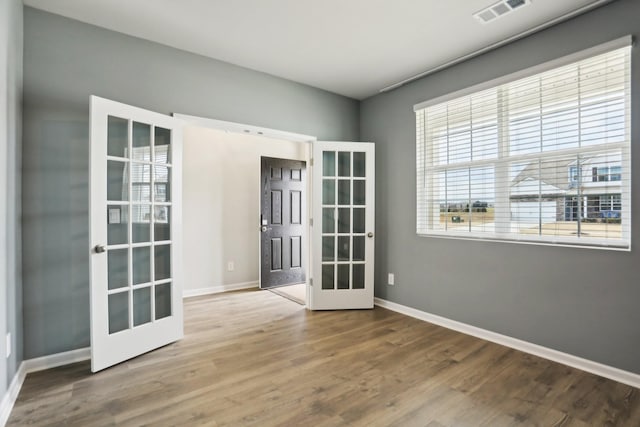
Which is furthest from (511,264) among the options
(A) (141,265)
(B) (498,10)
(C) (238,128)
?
(A) (141,265)

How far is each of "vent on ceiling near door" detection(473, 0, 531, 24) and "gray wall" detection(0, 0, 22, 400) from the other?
313 cm

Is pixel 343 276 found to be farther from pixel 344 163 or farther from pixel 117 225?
pixel 117 225

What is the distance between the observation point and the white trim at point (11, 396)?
181 centimetres

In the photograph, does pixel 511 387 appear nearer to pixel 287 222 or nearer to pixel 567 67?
pixel 567 67

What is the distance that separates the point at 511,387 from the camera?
2195 millimetres

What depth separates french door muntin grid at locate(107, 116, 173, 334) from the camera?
258 centimetres

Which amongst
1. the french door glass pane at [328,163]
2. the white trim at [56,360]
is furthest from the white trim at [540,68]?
the white trim at [56,360]

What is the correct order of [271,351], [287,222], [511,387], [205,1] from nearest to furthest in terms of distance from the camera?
1. [511,387]
2. [205,1]
3. [271,351]
4. [287,222]

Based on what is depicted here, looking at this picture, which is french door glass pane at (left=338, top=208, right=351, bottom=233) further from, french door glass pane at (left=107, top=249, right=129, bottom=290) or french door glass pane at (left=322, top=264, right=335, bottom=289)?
french door glass pane at (left=107, top=249, right=129, bottom=290)

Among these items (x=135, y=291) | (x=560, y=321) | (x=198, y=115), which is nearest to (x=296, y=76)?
(x=198, y=115)

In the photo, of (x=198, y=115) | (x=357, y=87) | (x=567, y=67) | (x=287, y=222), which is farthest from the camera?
(x=287, y=222)

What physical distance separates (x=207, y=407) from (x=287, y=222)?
3.61m

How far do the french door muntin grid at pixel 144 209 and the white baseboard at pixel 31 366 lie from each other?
388 millimetres

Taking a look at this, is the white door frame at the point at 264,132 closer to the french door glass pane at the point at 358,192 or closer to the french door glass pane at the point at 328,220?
the french door glass pane at the point at 328,220
